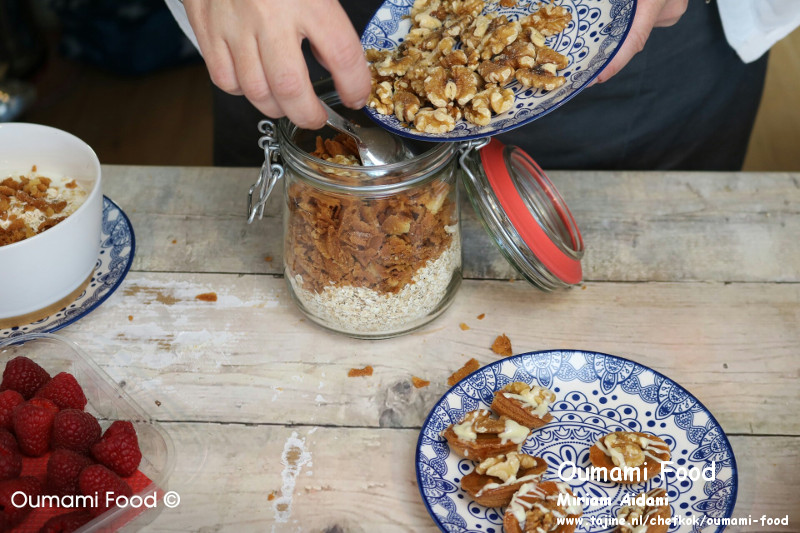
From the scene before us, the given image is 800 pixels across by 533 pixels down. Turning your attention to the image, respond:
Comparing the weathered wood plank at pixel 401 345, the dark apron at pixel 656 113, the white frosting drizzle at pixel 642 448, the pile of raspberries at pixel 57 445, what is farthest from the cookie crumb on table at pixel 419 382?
the dark apron at pixel 656 113

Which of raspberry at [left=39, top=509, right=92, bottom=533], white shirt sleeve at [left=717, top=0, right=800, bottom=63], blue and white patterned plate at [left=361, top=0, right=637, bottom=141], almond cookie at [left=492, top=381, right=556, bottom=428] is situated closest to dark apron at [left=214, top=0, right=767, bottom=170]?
white shirt sleeve at [left=717, top=0, right=800, bottom=63]

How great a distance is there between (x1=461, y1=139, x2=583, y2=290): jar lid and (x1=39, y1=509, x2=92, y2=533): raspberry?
21.3 inches

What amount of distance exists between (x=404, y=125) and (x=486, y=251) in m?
0.31

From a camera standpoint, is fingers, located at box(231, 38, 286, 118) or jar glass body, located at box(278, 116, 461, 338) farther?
jar glass body, located at box(278, 116, 461, 338)

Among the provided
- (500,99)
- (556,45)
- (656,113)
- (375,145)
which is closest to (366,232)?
(375,145)

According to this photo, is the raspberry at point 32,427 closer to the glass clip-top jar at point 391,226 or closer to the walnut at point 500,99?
the glass clip-top jar at point 391,226

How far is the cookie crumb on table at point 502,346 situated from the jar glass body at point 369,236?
0.09 metres

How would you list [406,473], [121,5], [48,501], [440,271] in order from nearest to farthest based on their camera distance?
[48,501] < [406,473] < [440,271] < [121,5]

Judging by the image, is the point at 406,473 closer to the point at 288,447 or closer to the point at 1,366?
the point at 288,447

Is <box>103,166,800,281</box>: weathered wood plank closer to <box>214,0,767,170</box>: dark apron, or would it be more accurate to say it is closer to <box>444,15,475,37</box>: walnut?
<box>214,0,767,170</box>: dark apron

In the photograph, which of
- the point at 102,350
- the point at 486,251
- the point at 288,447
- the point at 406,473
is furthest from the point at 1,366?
the point at 486,251

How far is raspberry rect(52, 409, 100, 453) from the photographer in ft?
2.47

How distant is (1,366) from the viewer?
2.82 feet

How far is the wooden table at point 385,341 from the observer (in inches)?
31.9
